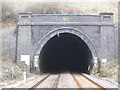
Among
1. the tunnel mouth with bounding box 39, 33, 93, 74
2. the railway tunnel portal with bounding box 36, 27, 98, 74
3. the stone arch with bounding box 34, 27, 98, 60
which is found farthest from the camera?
the tunnel mouth with bounding box 39, 33, 93, 74

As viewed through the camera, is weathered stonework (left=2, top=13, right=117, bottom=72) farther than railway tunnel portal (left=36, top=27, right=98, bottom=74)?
No

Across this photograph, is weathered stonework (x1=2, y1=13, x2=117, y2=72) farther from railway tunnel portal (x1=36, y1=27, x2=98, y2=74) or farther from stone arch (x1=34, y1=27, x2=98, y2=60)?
railway tunnel portal (x1=36, y1=27, x2=98, y2=74)

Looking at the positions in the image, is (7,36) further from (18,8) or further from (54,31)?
(18,8)

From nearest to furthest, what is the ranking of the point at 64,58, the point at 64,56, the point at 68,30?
the point at 68,30, the point at 64,56, the point at 64,58

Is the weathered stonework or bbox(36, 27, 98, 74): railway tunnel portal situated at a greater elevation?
the weathered stonework

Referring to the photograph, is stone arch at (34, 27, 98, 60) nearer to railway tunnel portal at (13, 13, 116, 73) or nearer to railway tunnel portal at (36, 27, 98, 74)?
railway tunnel portal at (13, 13, 116, 73)

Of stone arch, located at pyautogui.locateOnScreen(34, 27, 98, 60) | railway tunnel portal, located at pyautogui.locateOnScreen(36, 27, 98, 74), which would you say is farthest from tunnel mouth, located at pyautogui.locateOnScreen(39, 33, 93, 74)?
stone arch, located at pyautogui.locateOnScreen(34, 27, 98, 60)

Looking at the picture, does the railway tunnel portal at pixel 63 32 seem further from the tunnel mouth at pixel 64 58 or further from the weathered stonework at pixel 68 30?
the tunnel mouth at pixel 64 58

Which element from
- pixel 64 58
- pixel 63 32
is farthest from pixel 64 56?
pixel 63 32

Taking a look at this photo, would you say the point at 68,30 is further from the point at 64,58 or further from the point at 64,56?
the point at 64,58

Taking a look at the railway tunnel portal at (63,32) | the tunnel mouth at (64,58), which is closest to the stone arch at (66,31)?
the railway tunnel portal at (63,32)

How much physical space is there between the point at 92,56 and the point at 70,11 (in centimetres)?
1394

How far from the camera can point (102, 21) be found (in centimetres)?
2467

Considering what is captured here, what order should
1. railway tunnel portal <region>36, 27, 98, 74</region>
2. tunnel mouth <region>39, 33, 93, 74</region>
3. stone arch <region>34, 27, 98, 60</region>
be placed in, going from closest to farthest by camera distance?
1. stone arch <region>34, 27, 98, 60</region>
2. railway tunnel portal <region>36, 27, 98, 74</region>
3. tunnel mouth <region>39, 33, 93, 74</region>
